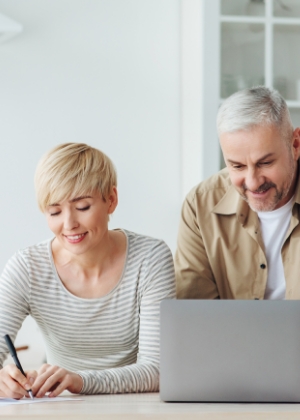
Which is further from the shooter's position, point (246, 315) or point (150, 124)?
point (150, 124)

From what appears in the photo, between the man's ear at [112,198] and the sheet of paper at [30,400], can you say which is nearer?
the sheet of paper at [30,400]

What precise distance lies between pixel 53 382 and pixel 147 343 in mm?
325

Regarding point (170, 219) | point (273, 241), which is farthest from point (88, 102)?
point (273, 241)

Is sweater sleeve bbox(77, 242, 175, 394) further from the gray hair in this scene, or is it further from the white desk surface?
the gray hair

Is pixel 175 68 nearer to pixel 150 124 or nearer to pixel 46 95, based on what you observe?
pixel 150 124

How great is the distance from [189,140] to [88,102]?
0.54 m

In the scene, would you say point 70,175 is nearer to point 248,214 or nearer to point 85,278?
point 85,278

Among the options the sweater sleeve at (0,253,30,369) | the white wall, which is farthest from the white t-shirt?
the white wall

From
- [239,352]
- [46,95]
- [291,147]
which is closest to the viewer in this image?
[239,352]

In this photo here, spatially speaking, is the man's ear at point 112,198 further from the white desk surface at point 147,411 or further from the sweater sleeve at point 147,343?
the white desk surface at point 147,411

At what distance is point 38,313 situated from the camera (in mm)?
1799

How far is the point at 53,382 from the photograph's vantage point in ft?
4.70

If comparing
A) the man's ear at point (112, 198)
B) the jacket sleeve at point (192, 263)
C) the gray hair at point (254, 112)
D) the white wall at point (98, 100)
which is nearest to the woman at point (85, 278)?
the man's ear at point (112, 198)

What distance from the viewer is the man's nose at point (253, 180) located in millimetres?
1809
